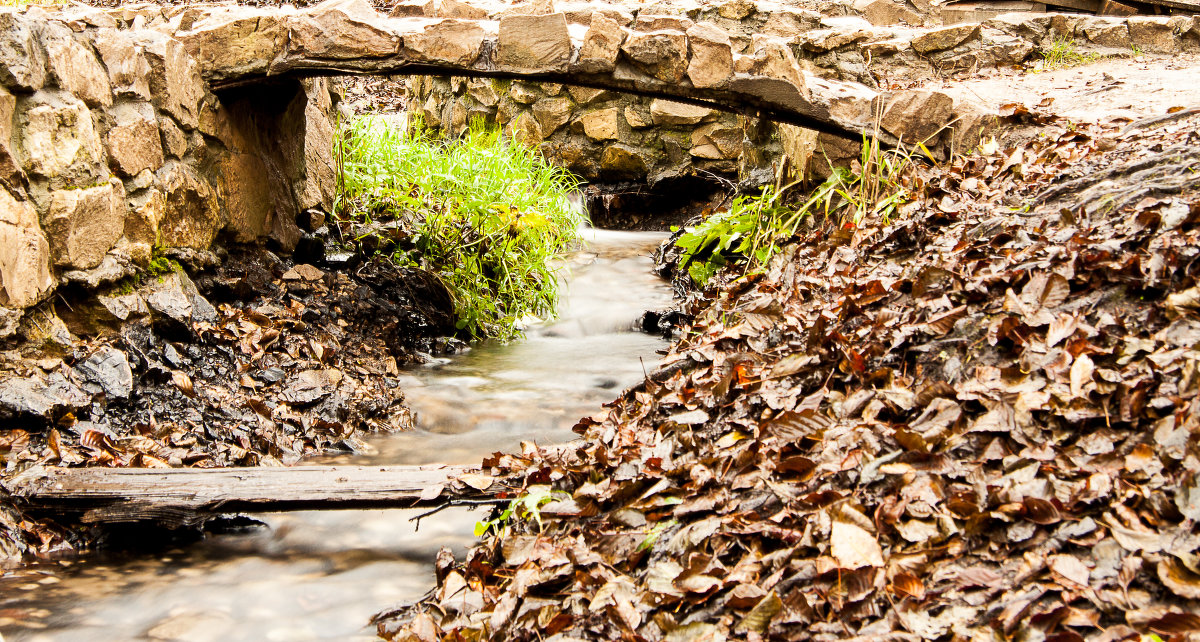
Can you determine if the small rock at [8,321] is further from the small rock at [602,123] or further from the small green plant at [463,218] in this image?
the small rock at [602,123]

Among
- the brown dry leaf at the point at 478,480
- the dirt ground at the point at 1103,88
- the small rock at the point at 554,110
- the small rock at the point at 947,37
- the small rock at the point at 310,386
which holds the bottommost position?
the small rock at the point at 310,386

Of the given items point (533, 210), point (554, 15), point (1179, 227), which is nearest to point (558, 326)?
point (533, 210)

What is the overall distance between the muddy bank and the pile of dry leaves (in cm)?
137

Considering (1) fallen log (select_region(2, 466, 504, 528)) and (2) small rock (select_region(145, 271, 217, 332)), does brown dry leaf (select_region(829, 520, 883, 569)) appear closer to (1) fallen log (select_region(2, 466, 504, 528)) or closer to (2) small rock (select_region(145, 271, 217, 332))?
(1) fallen log (select_region(2, 466, 504, 528))

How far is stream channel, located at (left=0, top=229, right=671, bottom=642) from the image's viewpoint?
2551mm

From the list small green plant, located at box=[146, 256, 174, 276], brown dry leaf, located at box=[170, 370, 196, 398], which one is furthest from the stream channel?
small green plant, located at box=[146, 256, 174, 276]

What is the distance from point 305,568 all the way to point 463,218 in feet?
10.6

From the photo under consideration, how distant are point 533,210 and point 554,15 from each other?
80.0 inches

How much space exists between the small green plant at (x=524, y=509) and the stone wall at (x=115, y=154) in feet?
6.41

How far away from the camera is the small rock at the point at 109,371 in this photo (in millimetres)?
3455

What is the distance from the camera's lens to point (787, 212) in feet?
17.4

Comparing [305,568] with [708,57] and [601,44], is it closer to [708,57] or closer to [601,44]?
[601,44]

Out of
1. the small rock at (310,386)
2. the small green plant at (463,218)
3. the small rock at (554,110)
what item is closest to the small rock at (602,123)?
the small rock at (554,110)

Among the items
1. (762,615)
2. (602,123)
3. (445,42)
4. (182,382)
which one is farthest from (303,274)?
(602,123)
